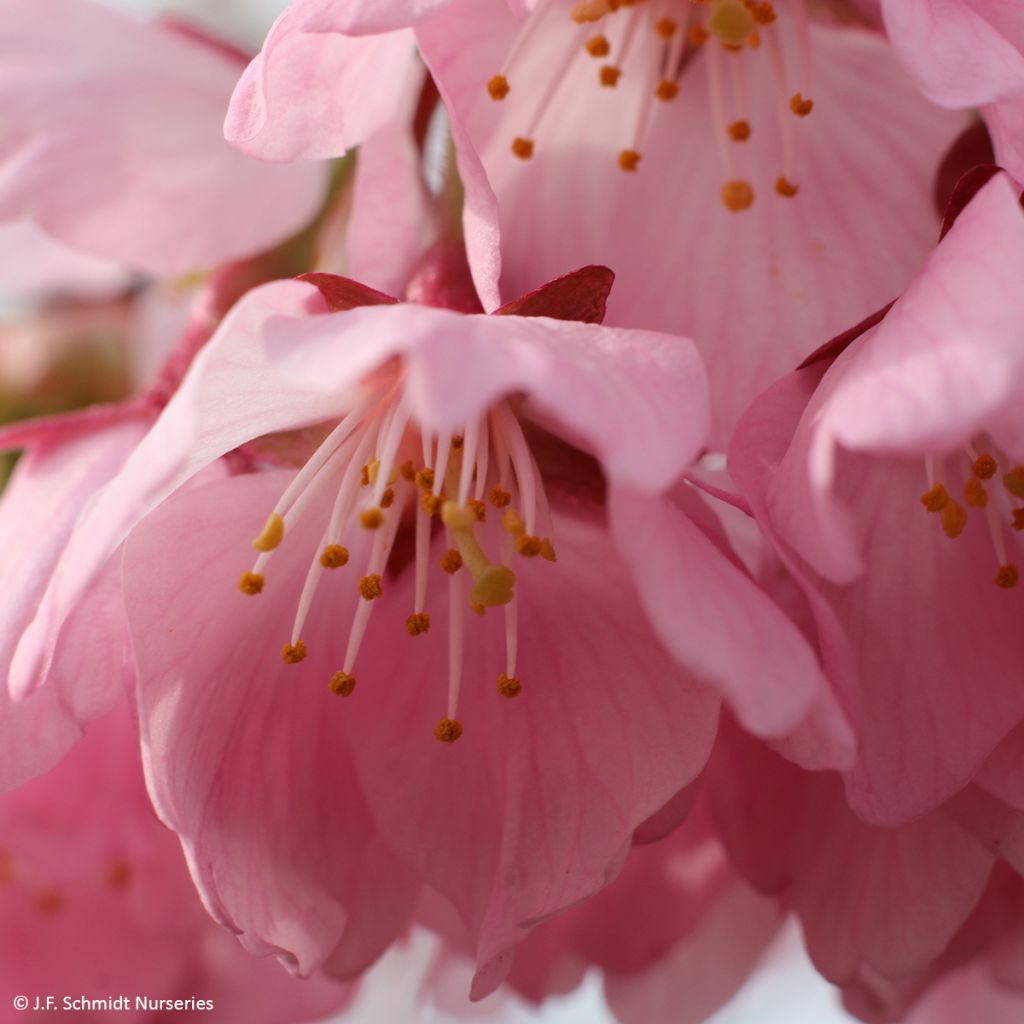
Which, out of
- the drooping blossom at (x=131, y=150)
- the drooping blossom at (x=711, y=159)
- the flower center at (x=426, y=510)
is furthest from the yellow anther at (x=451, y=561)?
the drooping blossom at (x=131, y=150)

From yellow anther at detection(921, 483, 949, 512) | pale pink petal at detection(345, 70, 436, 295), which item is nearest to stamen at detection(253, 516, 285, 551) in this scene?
pale pink petal at detection(345, 70, 436, 295)

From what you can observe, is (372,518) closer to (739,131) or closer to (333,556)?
(333,556)

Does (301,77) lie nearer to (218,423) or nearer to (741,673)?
(218,423)

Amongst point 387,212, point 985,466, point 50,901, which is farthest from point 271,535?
point 50,901

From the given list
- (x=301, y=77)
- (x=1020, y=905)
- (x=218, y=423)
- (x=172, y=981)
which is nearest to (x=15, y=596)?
(x=218, y=423)

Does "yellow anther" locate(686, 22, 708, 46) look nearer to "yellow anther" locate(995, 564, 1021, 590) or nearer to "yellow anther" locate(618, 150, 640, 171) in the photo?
"yellow anther" locate(618, 150, 640, 171)

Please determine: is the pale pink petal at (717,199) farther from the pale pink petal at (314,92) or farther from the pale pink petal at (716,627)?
the pale pink petal at (716,627)
